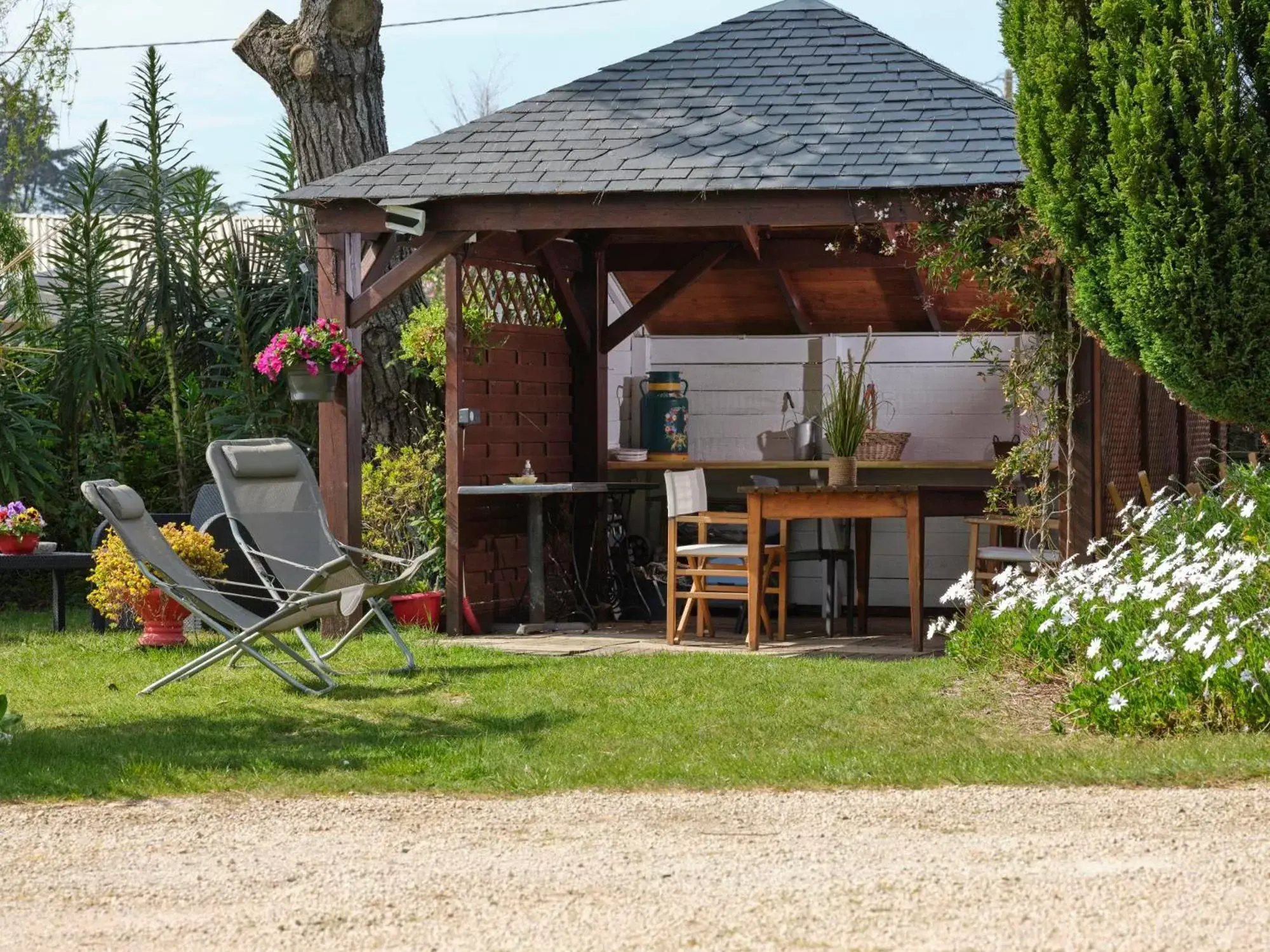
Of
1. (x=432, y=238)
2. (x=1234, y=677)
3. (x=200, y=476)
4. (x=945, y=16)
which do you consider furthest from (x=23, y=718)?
(x=945, y=16)

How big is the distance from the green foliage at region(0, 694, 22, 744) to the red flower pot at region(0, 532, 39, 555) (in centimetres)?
378

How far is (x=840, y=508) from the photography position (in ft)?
26.7

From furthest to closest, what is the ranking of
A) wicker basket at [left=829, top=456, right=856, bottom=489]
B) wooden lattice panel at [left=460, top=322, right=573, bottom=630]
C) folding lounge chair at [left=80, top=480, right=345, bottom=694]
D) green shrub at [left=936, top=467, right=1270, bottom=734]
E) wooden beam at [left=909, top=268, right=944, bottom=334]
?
wooden beam at [left=909, top=268, right=944, bottom=334], wooden lattice panel at [left=460, top=322, right=573, bottom=630], wicker basket at [left=829, top=456, right=856, bottom=489], folding lounge chair at [left=80, top=480, right=345, bottom=694], green shrub at [left=936, top=467, right=1270, bottom=734]

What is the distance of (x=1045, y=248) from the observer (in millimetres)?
7531

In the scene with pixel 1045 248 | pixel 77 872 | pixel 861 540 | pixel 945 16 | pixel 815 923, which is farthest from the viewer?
pixel 945 16

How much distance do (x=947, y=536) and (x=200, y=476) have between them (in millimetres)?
5071

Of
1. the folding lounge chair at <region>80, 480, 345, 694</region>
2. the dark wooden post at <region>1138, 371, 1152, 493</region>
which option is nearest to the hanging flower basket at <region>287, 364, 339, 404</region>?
the folding lounge chair at <region>80, 480, 345, 694</region>

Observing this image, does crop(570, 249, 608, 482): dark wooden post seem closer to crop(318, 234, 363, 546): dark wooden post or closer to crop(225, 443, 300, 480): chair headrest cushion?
crop(318, 234, 363, 546): dark wooden post

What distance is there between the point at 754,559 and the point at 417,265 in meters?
2.26

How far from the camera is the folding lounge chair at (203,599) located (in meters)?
6.50

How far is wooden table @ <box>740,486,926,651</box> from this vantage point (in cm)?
809

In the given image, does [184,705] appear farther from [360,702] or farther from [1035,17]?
[1035,17]

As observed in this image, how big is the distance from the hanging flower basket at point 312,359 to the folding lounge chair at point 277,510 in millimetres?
508

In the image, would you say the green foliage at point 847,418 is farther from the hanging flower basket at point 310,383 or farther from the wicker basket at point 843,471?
the hanging flower basket at point 310,383
